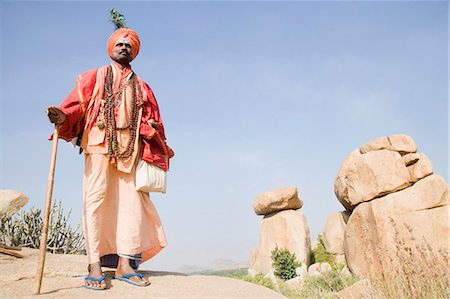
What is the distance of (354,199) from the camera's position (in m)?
12.4

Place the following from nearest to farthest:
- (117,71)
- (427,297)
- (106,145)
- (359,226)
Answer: (106,145), (117,71), (427,297), (359,226)

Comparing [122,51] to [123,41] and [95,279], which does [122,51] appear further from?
[95,279]

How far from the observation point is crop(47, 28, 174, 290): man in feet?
13.1

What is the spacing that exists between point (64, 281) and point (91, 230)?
0.51 meters

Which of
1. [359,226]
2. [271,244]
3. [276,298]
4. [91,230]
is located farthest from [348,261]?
[91,230]

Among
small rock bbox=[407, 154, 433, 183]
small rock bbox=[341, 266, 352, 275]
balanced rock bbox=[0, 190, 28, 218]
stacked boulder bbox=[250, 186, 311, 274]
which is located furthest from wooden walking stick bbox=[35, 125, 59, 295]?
stacked boulder bbox=[250, 186, 311, 274]

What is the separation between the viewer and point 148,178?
4219 millimetres

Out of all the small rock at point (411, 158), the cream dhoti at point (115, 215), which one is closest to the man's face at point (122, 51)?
the cream dhoti at point (115, 215)

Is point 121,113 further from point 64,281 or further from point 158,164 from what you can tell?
point 64,281

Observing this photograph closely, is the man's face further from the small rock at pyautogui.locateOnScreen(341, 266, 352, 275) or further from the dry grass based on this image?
the small rock at pyautogui.locateOnScreen(341, 266, 352, 275)

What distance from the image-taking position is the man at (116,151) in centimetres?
400

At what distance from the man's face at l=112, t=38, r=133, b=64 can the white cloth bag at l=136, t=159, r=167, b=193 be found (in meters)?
1.10

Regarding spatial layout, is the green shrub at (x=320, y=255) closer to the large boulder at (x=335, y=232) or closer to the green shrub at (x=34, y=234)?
the large boulder at (x=335, y=232)

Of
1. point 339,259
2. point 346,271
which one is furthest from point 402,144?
point 339,259
